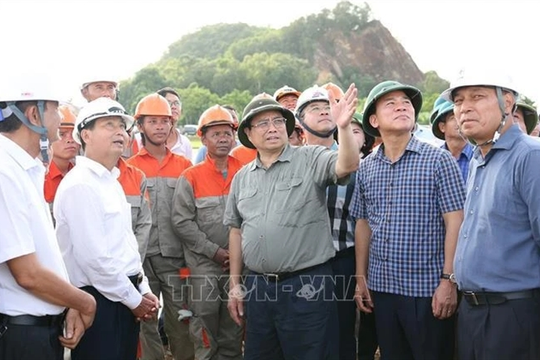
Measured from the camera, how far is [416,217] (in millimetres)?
3748

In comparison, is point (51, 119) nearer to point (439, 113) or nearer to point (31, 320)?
point (31, 320)

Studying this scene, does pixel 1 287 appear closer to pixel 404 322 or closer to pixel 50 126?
pixel 50 126

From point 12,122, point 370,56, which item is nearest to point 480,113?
point 12,122

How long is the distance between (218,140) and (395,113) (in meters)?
1.98

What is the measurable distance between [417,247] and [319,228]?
2.18 feet

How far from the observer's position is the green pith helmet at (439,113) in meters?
4.78

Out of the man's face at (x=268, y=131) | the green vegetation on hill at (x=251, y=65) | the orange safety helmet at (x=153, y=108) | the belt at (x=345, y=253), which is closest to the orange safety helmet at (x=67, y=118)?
the orange safety helmet at (x=153, y=108)

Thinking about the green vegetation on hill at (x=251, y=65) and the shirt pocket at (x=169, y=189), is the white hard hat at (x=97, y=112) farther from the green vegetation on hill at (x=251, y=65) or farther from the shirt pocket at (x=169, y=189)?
the green vegetation on hill at (x=251, y=65)

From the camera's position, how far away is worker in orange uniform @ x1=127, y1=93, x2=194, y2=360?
5359 millimetres

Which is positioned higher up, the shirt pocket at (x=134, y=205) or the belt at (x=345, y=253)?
the shirt pocket at (x=134, y=205)

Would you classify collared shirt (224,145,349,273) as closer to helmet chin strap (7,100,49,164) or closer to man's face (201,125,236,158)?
man's face (201,125,236,158)

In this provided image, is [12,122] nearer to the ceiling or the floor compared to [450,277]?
nearer to the ceiling

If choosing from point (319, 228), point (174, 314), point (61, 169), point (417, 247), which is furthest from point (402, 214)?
point (61, 169)

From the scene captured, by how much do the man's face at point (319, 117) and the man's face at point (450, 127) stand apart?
101cm
